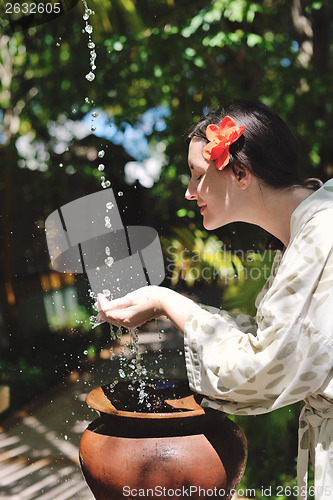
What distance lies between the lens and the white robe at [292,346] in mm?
1229

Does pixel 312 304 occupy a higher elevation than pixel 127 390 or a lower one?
higher

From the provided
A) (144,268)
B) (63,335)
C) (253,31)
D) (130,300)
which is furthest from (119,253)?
(63,335)

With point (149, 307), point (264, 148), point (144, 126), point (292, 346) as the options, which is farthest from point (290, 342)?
point (144, 126)

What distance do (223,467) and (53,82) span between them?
407 cm

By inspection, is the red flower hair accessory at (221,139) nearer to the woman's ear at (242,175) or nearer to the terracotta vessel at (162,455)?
the woman's ear at (242,175)

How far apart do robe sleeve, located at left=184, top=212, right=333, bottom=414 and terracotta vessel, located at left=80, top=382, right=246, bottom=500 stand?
22cm

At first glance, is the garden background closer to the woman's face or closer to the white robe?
the woman's face

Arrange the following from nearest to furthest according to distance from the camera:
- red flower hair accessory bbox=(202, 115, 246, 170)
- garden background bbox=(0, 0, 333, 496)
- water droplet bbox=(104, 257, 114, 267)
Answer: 1. red flower hair accessory bbox=(202, 115, 246, 170)
2. water droplet bbox=(104, 257, 114, 267)
3. garden background bbox=(0, 0, 333, 496)

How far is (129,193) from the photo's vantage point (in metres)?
4.80

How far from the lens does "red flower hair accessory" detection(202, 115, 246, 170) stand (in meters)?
1.45

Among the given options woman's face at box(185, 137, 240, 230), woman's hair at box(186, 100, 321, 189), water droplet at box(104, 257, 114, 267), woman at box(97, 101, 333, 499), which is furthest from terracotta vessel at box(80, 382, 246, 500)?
water droplet at box(104, 257, 114, 267)

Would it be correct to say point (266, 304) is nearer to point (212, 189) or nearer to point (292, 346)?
point (292, 346)

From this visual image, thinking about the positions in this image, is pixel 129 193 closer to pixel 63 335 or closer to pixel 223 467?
pixel 63 335

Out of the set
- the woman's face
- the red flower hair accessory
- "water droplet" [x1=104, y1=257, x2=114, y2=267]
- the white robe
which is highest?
the red flower hair accessory
